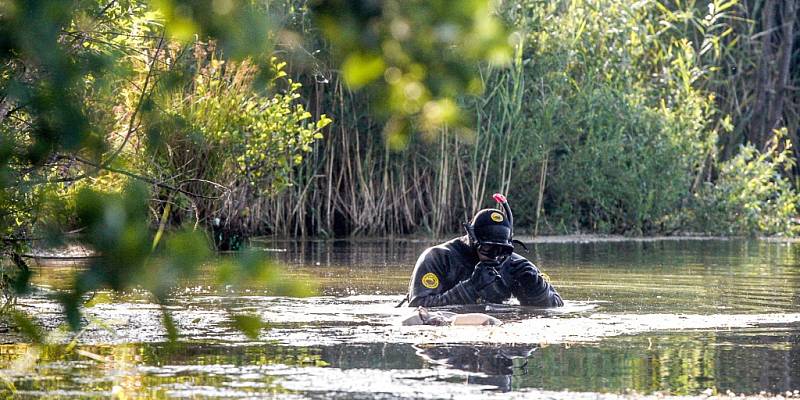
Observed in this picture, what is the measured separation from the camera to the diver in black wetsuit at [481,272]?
34.6 ft

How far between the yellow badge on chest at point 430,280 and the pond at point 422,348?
30 cm

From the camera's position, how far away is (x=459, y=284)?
10766mm

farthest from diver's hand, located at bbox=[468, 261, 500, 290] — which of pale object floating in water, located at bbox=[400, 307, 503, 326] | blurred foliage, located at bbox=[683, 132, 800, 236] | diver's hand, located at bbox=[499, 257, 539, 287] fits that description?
blurred foliage, located at bbox=[683, 132, 800, 236]

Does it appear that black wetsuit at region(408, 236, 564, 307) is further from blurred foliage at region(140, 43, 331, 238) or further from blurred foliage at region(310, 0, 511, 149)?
blurred foliage at region(310, 0, 511, 149)

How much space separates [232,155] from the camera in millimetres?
16859

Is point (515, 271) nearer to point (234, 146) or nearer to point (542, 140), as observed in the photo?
point (234, 146)

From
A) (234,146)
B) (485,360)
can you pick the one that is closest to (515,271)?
(485,360)

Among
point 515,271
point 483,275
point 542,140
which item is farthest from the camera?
point 542,140

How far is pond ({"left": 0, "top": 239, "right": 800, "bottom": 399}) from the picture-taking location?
6676 mm

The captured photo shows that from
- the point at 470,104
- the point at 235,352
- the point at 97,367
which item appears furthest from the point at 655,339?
the point at 470,104

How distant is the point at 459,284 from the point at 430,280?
251 mm

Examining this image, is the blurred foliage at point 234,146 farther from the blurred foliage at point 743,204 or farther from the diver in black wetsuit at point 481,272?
the blurred foliage at point 743,204

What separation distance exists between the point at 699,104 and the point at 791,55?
448 centimetres

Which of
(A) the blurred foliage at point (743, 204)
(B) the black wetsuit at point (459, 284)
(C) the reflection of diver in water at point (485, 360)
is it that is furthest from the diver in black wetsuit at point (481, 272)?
(A) the blurred foliage at point (743, 204)
